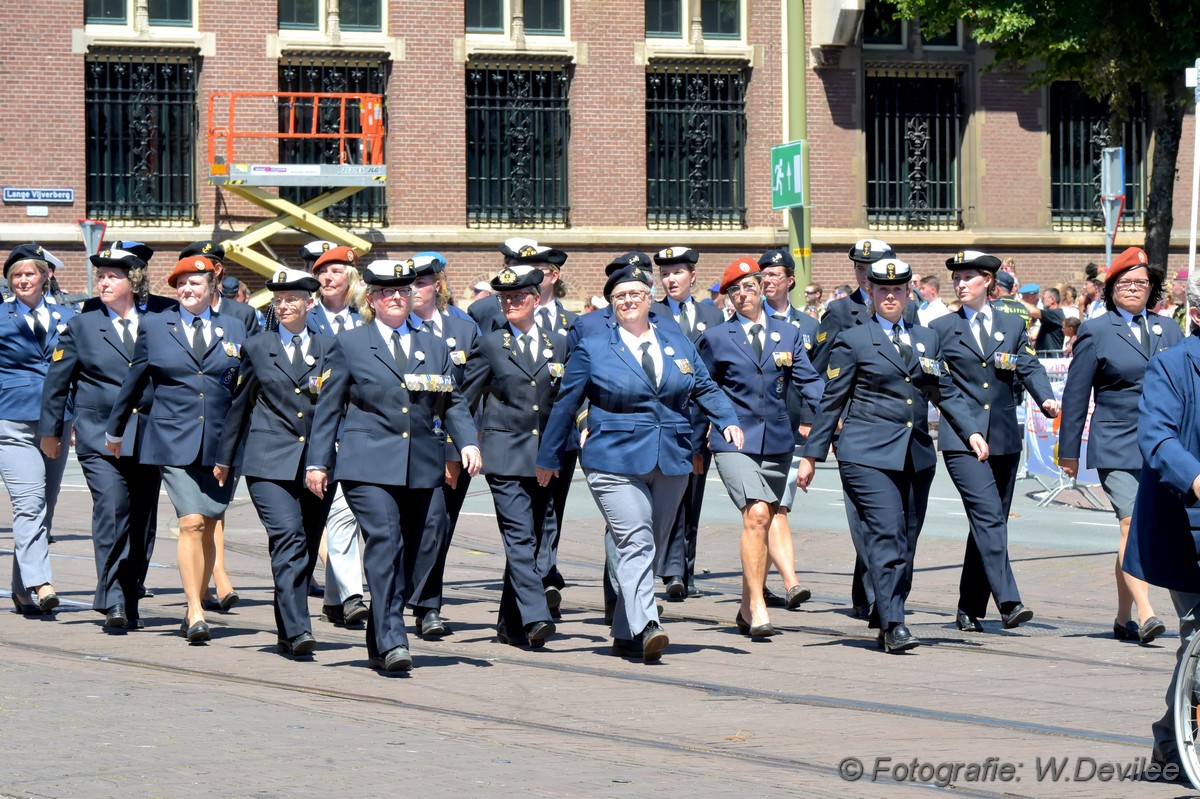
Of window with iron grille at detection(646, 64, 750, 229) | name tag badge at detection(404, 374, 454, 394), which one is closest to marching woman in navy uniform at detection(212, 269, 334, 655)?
name tag badge at detection(404, 374, 454, 394)

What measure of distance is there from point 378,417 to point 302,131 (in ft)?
67.7

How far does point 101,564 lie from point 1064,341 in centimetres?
1406

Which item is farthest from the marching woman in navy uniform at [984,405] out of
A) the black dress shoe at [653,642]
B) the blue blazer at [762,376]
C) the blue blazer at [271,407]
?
the blue blazer at [271,407]

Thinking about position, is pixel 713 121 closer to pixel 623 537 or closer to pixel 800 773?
pixel 623 537

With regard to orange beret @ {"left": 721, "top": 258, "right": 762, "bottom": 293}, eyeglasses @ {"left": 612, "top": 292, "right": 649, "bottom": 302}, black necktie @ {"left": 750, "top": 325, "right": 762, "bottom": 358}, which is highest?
orange beret @ {"left": 721, "top": 258, "right": 762, "bottom": 293}

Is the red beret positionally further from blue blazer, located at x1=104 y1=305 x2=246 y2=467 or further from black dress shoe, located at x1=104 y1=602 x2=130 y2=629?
black dress shoe, located at x1=104 y1=602 x2=130 y2=629

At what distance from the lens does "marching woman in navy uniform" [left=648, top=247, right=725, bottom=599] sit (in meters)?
12.0

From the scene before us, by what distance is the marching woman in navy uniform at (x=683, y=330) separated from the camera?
471 inches

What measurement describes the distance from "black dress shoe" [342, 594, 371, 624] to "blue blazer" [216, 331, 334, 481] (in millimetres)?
1240

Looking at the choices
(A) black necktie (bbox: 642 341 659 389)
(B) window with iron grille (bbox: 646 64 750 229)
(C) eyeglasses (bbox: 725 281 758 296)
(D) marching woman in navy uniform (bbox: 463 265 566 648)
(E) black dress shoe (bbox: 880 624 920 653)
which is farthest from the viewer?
(B) window with iron grille (bbox: 646 64 750 229)

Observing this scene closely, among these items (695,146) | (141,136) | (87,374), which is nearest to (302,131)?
(141,136)

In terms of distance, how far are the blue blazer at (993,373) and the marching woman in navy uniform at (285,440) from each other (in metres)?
3.43

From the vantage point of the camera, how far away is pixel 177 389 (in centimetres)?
1038

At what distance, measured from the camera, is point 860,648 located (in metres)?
10.2
